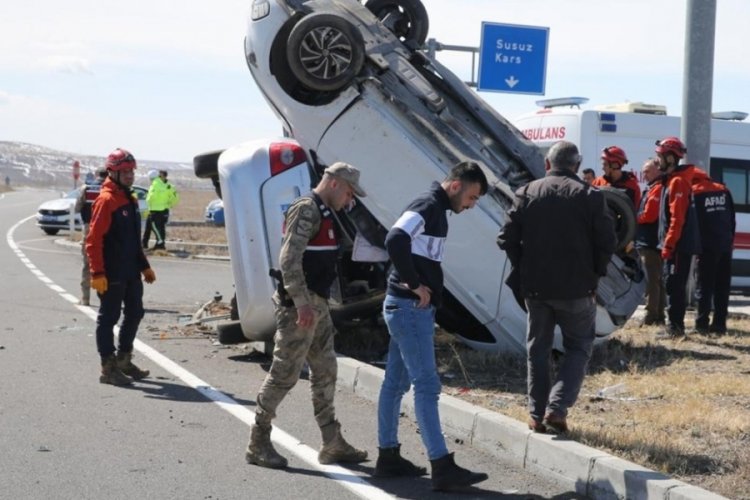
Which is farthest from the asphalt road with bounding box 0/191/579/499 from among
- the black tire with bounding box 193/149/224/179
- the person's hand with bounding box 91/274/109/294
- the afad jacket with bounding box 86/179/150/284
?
the black tire with bounding box 193/149/224/179

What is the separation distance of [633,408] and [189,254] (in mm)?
16992

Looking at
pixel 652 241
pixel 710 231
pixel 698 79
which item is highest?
pixel 698 79

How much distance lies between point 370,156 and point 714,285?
13.2 ft

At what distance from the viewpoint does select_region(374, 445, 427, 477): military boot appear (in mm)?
6305

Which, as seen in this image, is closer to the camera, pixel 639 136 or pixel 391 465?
pixel 391 465

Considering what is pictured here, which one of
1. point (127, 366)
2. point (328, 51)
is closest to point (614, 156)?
point (328, 51)

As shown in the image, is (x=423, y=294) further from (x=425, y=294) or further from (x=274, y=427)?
(x=274, y=427)

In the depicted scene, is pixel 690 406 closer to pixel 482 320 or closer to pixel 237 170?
pixel 482 320

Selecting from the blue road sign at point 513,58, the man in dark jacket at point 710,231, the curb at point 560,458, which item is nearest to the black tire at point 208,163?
the curb at point 560,458

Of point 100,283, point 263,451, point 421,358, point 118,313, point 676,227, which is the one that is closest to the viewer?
point 421,358

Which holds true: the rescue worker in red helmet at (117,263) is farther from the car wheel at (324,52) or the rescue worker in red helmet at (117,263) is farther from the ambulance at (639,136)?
the ambulance at (639,136)

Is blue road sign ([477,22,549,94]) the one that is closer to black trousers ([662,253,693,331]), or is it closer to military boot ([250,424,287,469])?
black trousers ([662,253,693,331])

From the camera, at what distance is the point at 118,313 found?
Result: 30.0ft

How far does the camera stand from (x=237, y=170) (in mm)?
9555
